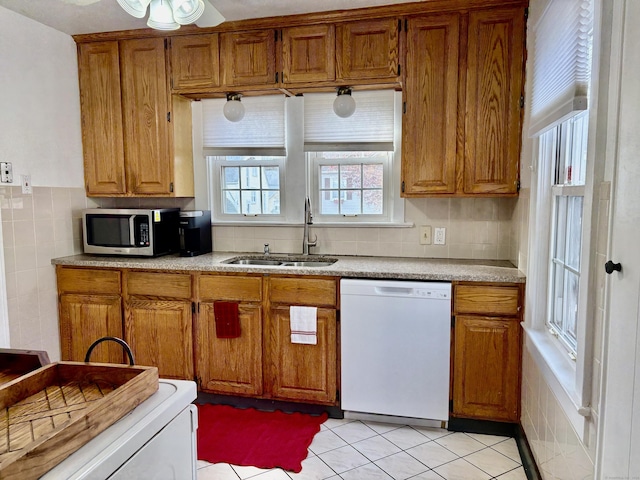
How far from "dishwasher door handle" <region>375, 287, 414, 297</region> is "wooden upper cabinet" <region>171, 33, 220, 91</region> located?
5.64 feet

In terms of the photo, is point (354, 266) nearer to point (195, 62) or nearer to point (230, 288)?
point (230, 288)

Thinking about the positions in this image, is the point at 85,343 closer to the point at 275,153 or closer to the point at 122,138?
the point at 122,138

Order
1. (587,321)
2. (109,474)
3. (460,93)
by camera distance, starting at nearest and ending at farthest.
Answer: (109,474) → (587,321) → (460,93)

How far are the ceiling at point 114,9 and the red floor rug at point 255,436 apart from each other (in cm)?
245

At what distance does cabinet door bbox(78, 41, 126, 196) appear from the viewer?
3248 mm

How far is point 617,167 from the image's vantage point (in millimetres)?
1205

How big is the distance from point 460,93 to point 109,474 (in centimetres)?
→ 259

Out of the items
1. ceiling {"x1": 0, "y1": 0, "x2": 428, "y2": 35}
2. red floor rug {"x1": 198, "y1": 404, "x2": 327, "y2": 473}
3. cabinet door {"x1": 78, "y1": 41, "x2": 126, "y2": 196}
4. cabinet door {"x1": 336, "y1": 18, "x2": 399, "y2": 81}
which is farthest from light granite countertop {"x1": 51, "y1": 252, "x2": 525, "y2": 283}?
ceiling {"x1": 0, "y1": 0, "x2": 428, "y2": 35}

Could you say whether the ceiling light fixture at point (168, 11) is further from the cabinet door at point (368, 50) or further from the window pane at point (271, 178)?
the window pane at point (271, 178)

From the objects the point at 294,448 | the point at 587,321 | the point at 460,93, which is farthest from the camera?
the point at 460,93

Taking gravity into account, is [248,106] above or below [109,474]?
above

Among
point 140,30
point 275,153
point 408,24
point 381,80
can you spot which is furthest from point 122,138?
point 408,24

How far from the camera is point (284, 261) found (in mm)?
3258

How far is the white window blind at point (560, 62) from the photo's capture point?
1527 millimetres
